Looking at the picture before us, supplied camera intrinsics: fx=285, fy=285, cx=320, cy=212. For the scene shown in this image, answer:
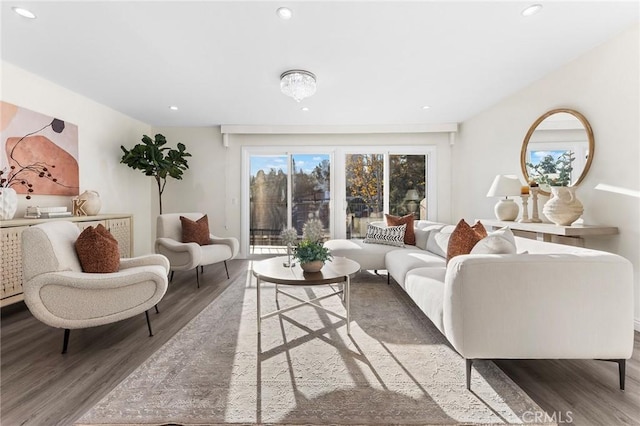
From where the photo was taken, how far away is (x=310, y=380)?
162cm

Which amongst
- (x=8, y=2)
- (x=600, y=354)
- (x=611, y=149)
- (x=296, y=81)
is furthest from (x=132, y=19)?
(x=611, y=149)

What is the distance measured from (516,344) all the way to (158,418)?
6.00 feet

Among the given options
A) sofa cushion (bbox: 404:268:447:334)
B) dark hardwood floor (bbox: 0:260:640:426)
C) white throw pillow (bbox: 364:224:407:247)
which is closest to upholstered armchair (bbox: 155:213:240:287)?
dark hardwood floor (bbox: 0:260:640:426)

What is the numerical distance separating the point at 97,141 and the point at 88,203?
3.48ft

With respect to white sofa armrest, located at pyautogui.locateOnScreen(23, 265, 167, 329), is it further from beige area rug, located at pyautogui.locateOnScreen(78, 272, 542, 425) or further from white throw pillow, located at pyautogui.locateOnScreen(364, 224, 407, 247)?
white throw pillow, located at pyautogui.locateOnScreen(364, 224, 407, 247)

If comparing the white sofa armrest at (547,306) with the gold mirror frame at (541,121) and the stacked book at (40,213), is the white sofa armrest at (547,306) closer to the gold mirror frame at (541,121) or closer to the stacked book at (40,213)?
the gold mirror frame at (541,121)

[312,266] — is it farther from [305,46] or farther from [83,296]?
[305,46]

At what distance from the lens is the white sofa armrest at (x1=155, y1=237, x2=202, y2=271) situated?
3359mm

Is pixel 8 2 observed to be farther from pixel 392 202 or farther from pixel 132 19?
pixel 392 202

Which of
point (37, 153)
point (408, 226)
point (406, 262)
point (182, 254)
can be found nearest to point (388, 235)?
point (408, 226)

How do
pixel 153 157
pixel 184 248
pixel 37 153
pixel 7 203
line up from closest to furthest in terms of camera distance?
pixel 7 203 → pixel 37 153 → pixel 184 248 → pixel 153 157

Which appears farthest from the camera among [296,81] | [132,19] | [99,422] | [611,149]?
[296,81]

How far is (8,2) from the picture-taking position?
1897 millimetres

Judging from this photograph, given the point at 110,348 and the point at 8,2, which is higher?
the point at 8,2
